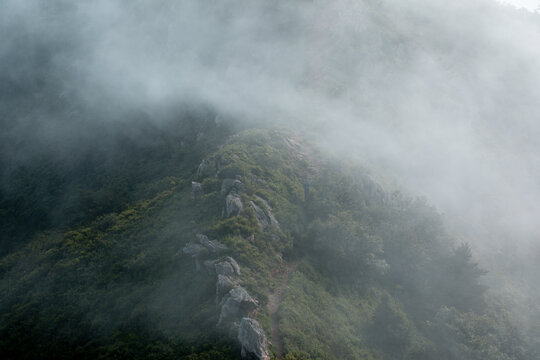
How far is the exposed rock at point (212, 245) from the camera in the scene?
23688mm

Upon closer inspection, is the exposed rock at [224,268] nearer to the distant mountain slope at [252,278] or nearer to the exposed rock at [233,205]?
the distant mountain slope at [252,278]

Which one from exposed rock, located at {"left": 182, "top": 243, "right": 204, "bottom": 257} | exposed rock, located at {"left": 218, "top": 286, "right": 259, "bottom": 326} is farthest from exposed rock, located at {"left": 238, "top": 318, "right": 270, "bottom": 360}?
exposed rock, located at {"left": 182, "top": 243, "right": 204, "bottom": 257}

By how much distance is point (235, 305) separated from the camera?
1911 cm

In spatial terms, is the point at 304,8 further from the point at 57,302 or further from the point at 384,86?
the point at 57,302

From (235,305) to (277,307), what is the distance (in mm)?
4017

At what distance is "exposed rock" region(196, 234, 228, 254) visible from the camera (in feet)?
77.7

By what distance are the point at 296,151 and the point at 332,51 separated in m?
41.8

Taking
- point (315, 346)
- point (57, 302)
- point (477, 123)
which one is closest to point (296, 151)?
point (315, 346)

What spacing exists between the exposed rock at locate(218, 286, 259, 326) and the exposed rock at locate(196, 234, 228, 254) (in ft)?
14.3

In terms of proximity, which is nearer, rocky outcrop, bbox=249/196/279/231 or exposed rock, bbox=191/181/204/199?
rocky outcrop, bbox=249/196/279/231

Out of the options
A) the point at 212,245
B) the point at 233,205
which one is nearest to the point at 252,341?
the point at 212,245

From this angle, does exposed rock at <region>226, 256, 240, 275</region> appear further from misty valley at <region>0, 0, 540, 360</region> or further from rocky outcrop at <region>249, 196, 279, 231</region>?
rocky outcrop at <region>249, 196, 279, 231</region>

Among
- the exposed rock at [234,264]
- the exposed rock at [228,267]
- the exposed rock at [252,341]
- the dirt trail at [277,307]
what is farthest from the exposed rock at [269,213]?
the exposed rock at [252,341]

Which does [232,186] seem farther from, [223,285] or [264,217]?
[223,285]
